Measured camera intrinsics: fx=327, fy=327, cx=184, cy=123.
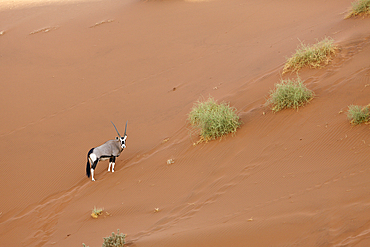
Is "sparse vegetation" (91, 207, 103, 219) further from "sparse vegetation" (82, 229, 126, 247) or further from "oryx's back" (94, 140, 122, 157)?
"sparse vegetation" (82, 229, 126, 247)

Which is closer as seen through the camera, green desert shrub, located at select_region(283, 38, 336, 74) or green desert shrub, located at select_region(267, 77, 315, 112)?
green desert shrub, located at select_region(267, 77, 315, 112)

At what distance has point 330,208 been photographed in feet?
15.0

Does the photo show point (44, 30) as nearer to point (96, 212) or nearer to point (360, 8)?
point (96, 212)

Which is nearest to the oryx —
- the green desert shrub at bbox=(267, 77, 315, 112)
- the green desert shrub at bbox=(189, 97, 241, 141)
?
the green desert shrub at bbox=(189, 97, 241, 141)

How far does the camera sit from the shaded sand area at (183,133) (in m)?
5.08

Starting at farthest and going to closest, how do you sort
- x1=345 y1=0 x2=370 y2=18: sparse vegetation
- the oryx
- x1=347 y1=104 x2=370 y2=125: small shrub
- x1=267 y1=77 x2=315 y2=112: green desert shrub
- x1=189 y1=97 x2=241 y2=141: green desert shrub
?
1. x1=345 y1=0 x2=370 y2=18: sparse vegetation
2. the oryx
3. x1=189 y1=97 x2=241 y2=141: green desert shrub
4. x1=267 y1=77 x2=315 y2=112: green desert shrub
5. x1=347 y1=104 x2=370 y2=125: small shrub

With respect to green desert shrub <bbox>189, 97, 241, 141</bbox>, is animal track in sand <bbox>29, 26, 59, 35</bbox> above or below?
above

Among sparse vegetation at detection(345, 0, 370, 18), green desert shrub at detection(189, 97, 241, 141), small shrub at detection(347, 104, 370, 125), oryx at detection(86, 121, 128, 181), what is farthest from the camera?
sparse vegetation at detection(345, 0, 370, 18)

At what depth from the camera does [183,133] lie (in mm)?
9359

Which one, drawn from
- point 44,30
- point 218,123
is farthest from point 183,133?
point 44,30

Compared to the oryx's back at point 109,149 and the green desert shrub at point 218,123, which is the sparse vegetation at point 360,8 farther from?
the oryx's back at point 109,149

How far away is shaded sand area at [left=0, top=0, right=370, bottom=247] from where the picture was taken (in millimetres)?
5085

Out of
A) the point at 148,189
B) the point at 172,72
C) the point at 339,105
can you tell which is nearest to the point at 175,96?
the point at 172,72

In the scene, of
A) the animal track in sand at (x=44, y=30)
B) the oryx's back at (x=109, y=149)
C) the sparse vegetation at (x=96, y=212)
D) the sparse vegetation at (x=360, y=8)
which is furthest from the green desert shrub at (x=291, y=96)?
the animal track in sand at (x=44, y=30)
